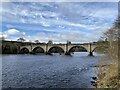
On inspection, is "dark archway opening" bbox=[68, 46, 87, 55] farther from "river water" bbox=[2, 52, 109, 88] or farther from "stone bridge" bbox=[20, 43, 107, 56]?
"river water" bbox=[2, 52, 109, 88]

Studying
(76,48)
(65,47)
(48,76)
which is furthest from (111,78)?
(76,48)

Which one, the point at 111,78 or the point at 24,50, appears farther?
the point at 24,50

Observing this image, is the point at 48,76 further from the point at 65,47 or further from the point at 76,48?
the point at 76,48

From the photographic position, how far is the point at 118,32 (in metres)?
20.2

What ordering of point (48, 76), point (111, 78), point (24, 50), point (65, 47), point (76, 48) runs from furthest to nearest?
1. point (76, 48)
2. point (24, 50)
3. point (65, 47)
4. point (48, 76)
5. point (111, 78)

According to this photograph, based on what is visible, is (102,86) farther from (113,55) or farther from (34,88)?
(34,88)

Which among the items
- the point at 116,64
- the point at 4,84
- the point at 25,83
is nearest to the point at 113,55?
the point at 116,64

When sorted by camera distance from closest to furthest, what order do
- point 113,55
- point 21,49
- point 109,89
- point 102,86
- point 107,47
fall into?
point 109,89, point 102,86, point 113,55, point 107,47, point 21,49

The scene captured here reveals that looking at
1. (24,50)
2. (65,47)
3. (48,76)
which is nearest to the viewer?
(48,76)

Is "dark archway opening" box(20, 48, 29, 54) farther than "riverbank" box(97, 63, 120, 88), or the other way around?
"dark archway opening" box(20, 48, 29, 54)

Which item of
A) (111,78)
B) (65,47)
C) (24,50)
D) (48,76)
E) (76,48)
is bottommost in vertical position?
(48,76)

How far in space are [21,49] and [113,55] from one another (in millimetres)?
81728

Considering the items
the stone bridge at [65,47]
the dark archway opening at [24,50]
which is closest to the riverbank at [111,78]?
the stone bridge at [65,47]

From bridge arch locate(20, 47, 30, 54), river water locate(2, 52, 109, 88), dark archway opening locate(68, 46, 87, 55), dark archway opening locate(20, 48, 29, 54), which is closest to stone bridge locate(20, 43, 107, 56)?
bridge arch locate(20, 47, 30, 54)
